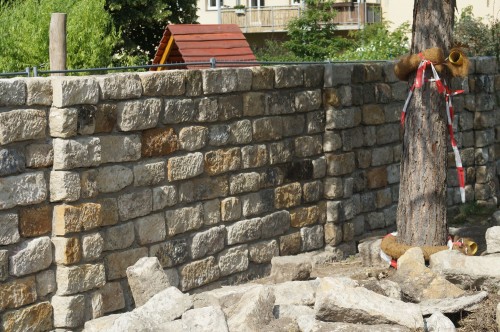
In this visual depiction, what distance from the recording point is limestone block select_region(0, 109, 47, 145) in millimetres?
6676

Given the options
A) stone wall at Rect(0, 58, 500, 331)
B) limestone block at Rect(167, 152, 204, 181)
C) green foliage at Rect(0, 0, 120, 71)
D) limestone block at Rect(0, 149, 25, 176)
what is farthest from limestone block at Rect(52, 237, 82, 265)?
green foliage at Rect(0, 0, 120, 71)

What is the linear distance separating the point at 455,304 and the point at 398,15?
1210 inches

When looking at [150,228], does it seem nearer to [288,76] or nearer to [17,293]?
[17,293]

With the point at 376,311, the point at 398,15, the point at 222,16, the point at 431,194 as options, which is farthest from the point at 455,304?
the point at 222,16

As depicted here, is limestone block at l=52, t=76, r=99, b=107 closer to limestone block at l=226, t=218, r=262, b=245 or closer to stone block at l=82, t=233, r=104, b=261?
stone block at l=82, t=233, r=104, b=261

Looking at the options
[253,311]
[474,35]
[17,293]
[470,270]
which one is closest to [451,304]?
[470,270]

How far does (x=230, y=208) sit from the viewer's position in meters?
8.71

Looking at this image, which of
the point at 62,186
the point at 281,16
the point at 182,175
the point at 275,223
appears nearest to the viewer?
the point at 62,186

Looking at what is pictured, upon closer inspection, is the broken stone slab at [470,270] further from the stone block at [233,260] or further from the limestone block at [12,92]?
the limestone block at [12,92]

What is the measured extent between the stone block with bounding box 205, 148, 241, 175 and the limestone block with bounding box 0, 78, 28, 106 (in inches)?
80.4

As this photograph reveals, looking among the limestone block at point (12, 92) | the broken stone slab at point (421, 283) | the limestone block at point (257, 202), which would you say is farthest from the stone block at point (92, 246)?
A: the broken stone slab at point (421, 283)

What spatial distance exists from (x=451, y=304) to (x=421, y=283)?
0.59 m

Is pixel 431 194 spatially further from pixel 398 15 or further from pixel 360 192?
pixel 398 15

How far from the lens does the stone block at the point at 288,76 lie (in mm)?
9219
